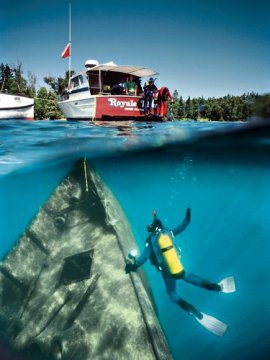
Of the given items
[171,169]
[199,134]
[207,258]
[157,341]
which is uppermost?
[199,134]

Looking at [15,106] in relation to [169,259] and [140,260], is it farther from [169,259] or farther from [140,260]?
[169,259]

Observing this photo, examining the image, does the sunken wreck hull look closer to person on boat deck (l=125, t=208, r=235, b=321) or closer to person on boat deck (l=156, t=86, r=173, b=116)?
person on boat deck (l=125, t=208, r=235, b=321)

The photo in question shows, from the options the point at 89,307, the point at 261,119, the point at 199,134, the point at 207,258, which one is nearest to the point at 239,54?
the point at 261,119

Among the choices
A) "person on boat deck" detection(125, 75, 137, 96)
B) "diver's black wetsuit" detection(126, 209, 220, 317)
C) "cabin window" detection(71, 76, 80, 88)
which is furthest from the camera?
"cabin window" detection(71, 76, 80, 88)

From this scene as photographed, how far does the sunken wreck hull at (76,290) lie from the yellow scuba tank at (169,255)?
0.93m

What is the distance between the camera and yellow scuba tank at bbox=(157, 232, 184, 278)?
250 inches

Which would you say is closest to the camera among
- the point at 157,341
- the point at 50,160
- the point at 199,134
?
the point at 157,341

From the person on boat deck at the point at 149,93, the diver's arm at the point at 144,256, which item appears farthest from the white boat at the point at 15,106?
the diver's arm at the point at 144,256

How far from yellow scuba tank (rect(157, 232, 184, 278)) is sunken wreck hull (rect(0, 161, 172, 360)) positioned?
0.93m

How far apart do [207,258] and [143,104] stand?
3531 centimetres

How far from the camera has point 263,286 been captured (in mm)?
26375

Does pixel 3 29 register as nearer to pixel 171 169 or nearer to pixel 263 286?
pixel 171 169

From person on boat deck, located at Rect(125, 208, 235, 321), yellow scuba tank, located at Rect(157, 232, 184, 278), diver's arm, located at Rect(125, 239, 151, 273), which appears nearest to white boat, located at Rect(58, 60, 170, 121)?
person on boat deck, located at Rect(125, 208, 235, 321)

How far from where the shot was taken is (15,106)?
9.08 m
